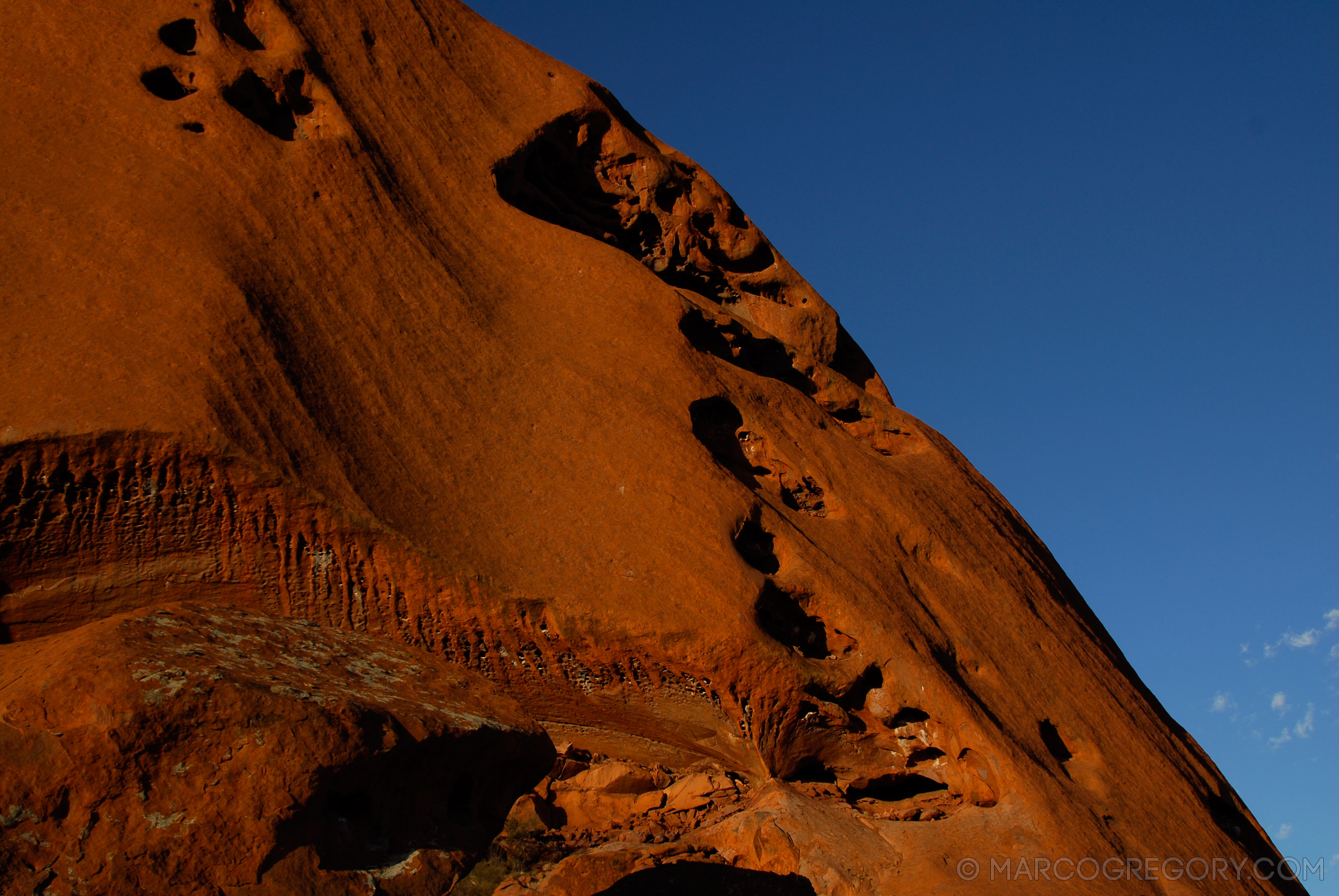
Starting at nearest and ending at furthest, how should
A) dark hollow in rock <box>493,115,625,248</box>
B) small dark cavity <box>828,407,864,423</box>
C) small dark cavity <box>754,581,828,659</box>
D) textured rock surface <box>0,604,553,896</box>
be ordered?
textured rock surface <box>0,604,553,896</box> → small dark cavity <box>754,581,828,659</box> → dark hollow in rock <box>493,115,625,248</box> → small dark cavity <box>828,407,864,423</box>

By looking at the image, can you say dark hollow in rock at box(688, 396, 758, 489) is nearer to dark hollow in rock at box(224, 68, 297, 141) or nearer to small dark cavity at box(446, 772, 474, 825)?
small dark cavity at box(446, 772, 474, 825)

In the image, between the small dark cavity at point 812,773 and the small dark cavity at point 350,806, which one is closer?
the small dark cavity at point 350,806

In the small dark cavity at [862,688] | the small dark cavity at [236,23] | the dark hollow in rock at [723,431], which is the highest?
the dark hollow in rock at [723,431]

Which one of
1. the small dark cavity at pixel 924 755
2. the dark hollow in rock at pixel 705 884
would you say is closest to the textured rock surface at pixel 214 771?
the dark hollow in rock at pixel 705 884

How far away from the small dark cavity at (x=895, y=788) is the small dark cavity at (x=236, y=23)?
7590mm

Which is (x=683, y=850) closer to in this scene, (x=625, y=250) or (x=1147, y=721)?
(x=1147, y=721)

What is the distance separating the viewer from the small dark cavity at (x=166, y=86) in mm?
7898

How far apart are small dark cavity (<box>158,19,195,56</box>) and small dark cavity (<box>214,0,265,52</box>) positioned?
22 cm

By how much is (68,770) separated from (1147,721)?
795cm

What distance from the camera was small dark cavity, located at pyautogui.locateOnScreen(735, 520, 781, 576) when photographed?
724cm

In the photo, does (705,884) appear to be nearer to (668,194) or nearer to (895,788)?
(895,788)

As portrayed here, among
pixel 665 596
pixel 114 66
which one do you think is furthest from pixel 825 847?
pixel 114 66

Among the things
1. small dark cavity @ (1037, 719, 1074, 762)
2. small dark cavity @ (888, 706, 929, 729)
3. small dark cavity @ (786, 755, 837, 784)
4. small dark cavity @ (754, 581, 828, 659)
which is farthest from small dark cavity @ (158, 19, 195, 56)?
small dark cavity @ (1037, 719, 1074, 762)

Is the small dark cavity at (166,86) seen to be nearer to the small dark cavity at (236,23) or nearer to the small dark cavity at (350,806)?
the small dark cavity at (236,23)
